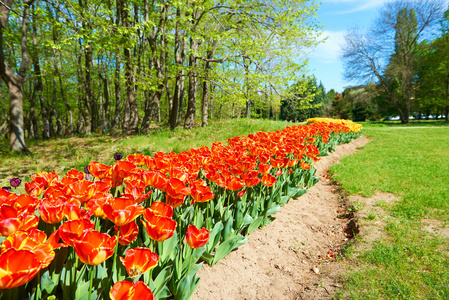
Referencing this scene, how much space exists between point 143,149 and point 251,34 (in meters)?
7.09

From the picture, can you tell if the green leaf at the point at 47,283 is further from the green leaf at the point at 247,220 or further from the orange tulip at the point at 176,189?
the green leaf at the point at 247,220

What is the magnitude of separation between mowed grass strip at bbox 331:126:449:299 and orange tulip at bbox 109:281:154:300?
1946 millimetres

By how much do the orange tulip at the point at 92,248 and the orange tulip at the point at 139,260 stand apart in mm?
113

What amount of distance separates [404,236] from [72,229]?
371 cm

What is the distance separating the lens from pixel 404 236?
9.98 ft

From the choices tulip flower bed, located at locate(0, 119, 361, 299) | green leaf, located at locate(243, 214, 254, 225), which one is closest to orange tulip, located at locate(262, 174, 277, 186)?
tulip flower bed, located at locate(0, 119, 361, 299)

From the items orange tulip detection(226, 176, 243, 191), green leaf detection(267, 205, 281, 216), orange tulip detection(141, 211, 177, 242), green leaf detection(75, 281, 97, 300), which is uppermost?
orange tulip detection(141, 211, 177, 242)

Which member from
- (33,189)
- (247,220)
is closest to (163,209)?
(33,189)

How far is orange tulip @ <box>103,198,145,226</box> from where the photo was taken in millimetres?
1203

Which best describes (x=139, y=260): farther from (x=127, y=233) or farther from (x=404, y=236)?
(x=404, y=236)

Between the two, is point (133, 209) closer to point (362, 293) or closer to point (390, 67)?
point (362, 293)

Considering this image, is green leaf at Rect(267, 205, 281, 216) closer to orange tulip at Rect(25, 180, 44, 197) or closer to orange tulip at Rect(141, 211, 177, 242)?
orange tulip at Rect(141, 211, 177, 242)

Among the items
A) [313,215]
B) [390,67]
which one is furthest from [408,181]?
[390,67]

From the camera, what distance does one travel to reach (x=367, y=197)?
4469 mm
